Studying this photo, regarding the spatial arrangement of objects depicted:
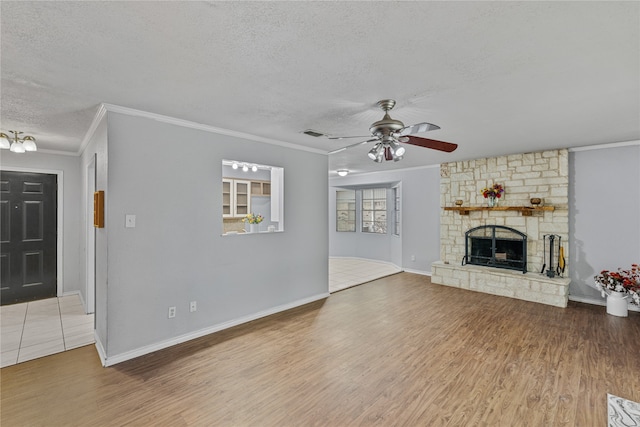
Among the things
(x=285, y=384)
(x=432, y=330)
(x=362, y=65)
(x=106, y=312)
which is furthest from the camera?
(x=432, y=330)

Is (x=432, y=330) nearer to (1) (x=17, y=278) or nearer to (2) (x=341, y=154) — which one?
(2) (x=341, y=154)

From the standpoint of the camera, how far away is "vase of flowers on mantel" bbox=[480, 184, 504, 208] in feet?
18.3

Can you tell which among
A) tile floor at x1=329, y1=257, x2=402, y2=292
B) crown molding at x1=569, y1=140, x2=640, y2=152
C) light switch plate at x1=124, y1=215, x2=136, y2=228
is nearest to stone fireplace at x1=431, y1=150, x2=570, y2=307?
crown molding at x1=569, y1=140, x2=640, y2=152

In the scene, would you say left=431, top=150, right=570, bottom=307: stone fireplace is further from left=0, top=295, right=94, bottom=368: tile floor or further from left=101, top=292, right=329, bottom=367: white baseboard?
left=0, top=295, right=94, bottom=368: tile floor

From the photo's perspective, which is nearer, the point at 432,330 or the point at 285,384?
the point at 285,384

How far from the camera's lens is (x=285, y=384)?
2.59 m

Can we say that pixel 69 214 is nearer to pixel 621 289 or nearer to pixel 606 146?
pixel 621 289

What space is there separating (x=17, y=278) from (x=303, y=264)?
15.1 ft

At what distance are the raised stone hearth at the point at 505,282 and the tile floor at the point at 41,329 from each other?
581 cm

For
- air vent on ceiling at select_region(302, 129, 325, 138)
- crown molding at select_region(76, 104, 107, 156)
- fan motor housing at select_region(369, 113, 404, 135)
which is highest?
air vent on ceiling at select_region(302, 129, 325, 138)

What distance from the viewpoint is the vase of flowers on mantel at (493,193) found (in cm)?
557

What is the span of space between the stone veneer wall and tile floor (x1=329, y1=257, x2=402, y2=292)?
1.60 m

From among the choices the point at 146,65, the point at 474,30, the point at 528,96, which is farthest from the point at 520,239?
the point at 146,65

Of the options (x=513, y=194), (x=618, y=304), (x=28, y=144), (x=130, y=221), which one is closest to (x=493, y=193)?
(x=513, y=194)
